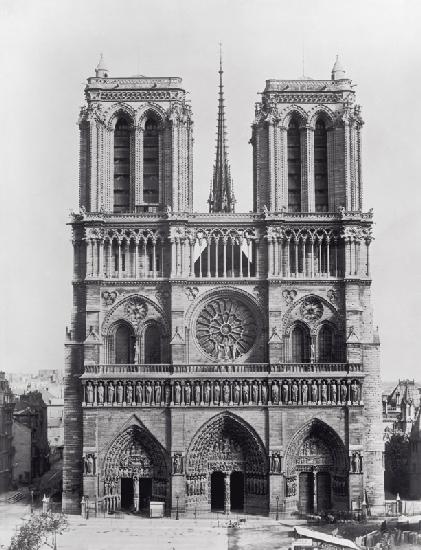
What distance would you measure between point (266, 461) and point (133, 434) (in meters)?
7.38

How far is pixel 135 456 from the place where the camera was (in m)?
54.0

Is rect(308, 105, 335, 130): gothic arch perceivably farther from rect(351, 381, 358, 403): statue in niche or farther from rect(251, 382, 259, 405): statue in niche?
rect(251, 382, 259, 405): statue in niche

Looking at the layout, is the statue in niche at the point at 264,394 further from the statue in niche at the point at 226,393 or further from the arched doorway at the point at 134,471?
the arched doorway at the point at 134,471

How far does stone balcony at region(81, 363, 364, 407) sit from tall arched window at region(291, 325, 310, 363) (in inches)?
65.5

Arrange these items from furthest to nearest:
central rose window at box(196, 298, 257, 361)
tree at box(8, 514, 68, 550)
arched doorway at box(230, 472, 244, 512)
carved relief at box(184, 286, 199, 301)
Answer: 1. central rose window at box(196, 298, 257, 361)
2. carved relief at box(184, 286, 199, 301)
3. arched doorway at box(230, 472, 244, 512)
4. tree at box(8, 514, 68, 550)

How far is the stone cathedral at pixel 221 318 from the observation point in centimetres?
5325

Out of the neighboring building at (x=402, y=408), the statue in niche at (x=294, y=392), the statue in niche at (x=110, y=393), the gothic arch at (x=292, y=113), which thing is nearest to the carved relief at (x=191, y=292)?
the statue in niche at (x=110, y=393)

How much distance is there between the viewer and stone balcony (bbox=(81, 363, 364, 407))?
53250mm

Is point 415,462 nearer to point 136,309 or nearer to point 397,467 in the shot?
point 397,467

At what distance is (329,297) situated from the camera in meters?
54.8

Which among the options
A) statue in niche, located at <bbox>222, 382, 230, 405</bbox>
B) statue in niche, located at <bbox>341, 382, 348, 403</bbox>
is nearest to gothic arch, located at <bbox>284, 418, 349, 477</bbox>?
statue in niche, located at <bbox>341, 382, 348, 403</bbox>

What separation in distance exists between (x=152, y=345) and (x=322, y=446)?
430 inches

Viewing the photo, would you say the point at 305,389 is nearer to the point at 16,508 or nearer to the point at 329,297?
the point at 329,297

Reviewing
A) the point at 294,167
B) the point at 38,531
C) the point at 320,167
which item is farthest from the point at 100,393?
the point at 320,167
